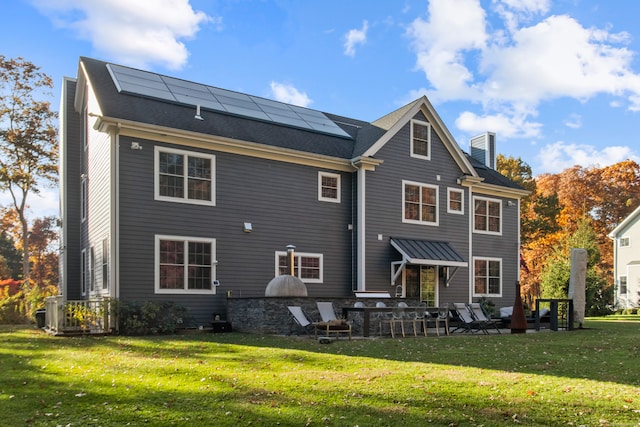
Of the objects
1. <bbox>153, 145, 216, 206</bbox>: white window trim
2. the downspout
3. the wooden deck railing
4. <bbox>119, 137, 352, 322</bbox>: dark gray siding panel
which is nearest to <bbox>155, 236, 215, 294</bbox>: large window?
<bbox>119, 137, 352, 322</bbox>: dark gray siding panel

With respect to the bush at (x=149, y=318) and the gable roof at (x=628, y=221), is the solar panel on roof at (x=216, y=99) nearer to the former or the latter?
the bush at (x=149, y=318)

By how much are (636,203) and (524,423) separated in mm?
45986

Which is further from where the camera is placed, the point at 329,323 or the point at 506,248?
the point at 506,248

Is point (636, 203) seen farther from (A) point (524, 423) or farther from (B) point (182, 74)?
(A) point (524, 423)

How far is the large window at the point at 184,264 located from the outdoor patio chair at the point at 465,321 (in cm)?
764

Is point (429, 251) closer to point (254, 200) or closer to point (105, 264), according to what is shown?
point (254, 200)

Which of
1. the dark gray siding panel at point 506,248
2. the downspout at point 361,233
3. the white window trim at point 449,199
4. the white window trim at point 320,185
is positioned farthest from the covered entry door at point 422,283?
the white window trim at point 320,185

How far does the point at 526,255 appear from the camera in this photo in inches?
1786

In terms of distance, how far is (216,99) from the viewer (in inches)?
821

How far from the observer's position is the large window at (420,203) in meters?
21.5

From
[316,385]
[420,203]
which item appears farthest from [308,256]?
[316,385]

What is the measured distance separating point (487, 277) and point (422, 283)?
397 centimetres

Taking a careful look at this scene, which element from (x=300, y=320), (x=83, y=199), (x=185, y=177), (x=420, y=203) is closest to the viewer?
(x=300, y=320)

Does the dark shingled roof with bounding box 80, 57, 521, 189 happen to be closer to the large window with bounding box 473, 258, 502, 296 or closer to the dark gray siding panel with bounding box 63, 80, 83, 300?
the dark gray siding panel with bounding box 63, 80, 83, 300
